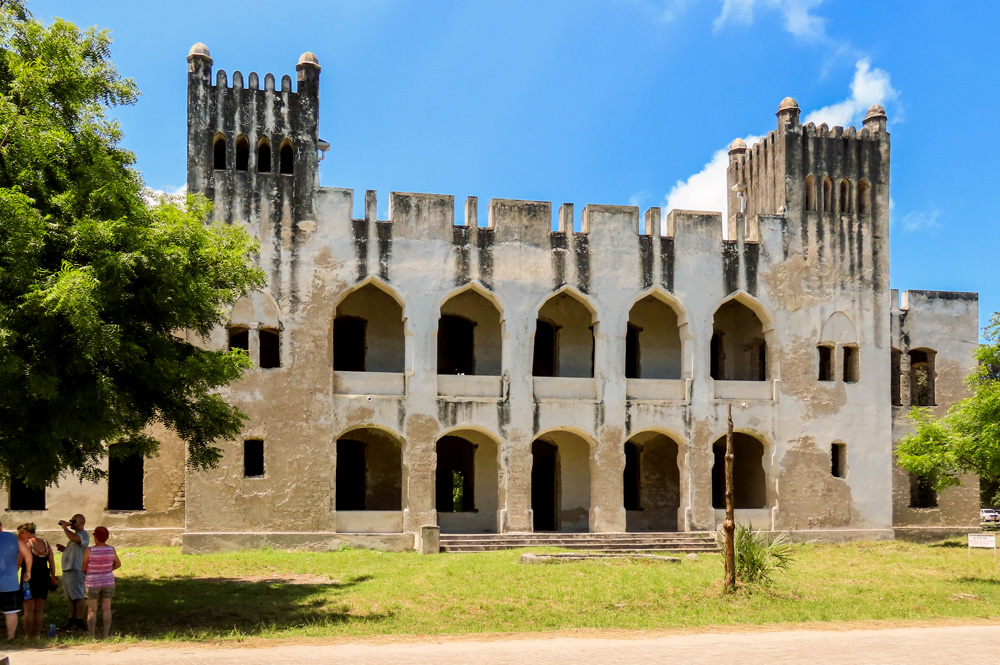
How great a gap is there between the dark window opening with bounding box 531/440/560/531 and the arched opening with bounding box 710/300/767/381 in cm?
547

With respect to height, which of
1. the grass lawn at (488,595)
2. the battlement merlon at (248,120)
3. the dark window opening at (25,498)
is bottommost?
the grass lawn at (488,595)

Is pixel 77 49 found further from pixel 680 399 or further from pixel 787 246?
pixel 787 246

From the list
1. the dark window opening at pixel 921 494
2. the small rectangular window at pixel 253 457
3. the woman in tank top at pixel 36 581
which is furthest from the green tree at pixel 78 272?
the dark window opening at pixel 921 494

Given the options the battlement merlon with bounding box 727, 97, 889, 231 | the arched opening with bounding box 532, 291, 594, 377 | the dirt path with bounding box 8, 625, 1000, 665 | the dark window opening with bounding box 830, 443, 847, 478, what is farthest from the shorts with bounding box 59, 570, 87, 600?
the dark window opening with bounding box 830, 443, 847, 478

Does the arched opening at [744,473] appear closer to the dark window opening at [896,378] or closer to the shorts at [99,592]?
Answer: the dark window opening at [896,378]

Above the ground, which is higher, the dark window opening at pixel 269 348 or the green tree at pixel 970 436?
the dark window opening at pixel 269 348

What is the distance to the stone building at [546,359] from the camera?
23.5 metres

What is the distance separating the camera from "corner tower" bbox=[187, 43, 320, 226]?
2350 cm

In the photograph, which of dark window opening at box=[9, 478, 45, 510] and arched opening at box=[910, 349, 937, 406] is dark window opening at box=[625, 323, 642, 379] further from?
dark window opening at box=[9, 478, 45, 510]

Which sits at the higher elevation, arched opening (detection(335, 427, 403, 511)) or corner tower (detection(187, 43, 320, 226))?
corner tower (detection(187, 43, 320, 226))

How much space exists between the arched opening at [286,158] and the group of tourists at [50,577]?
514 inches

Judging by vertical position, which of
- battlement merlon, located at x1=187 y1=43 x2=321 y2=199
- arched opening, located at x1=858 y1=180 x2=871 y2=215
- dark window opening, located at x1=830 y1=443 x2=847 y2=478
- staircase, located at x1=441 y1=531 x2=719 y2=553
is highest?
battlement merlon, located at x1=187 y1=43 x2=321 y2=199

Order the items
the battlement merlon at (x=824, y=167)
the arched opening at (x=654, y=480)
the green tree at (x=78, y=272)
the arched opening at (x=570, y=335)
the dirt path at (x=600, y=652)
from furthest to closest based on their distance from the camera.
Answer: the arched opening at (x=654, y=480)
the arched opening at (x=570, y=335)
the battlement merlon at (x=824, y=167)
the green tree at (x=78, y=272)
the dirt path at (x=600, y=652)

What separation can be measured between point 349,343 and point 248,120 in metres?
6.54
